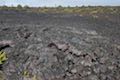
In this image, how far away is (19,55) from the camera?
1545cm

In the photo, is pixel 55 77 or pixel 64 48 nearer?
pixel 55 77

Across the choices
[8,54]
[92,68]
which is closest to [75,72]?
[92,68]

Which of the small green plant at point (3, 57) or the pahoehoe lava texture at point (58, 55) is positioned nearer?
the pahoehoe lava texture at point (58, 55)

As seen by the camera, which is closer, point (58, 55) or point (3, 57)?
point (3, 57)

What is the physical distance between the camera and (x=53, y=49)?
15.4 m

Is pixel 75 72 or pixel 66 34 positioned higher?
pixel 66 34

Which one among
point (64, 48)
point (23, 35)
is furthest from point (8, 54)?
point (64, 48)

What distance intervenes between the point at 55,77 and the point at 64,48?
191 cm

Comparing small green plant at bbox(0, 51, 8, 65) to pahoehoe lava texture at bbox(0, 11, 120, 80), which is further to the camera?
small green plant at bbox(0, 51, 8, 65)

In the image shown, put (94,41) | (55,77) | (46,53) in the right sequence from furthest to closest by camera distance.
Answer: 1. (94,41)
2. (46,53)
3. (55,77)

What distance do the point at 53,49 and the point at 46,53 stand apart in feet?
1.51

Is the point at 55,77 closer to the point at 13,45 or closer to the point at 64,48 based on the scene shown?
the point at 64,48

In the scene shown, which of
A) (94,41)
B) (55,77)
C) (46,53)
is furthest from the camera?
(94,41)

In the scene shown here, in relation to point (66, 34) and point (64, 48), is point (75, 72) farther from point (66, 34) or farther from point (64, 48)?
point (66, 34)
